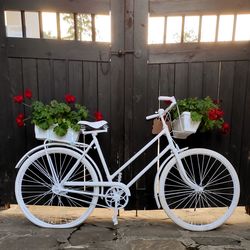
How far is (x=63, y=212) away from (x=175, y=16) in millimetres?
2473

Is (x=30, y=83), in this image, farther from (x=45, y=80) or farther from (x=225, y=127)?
(x=225, y=127)

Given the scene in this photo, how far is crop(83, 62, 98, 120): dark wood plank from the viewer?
2.87m

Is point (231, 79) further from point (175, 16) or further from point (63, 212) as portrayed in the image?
point (63, 212)

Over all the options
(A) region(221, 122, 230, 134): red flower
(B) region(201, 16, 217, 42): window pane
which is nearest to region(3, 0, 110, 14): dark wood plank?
(B) region(201, 16, 217, 42): window pane

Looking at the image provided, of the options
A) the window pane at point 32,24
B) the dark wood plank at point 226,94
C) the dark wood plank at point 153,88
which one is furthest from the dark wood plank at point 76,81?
the dark wood plank at point 226,94

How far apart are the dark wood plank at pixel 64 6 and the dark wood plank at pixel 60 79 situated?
56 cm

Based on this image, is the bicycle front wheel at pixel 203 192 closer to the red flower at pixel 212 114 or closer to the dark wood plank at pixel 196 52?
the red flower at pixel 212 114

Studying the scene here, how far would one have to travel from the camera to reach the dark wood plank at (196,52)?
284 cm

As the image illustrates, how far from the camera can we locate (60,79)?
2877 mm

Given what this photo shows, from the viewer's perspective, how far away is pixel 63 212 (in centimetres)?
291

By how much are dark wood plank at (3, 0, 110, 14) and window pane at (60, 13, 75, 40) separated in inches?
2.5

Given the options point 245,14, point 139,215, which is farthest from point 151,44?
point 139,215

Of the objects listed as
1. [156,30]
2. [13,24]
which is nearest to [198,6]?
[156,30]

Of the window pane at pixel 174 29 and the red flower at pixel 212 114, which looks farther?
the window pane at pixel 174 29
